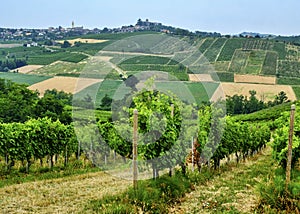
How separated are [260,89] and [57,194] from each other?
7462cm

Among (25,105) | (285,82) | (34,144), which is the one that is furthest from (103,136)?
(285,82)

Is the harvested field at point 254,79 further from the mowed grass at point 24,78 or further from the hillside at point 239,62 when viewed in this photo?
the mowed grass at point 24,78

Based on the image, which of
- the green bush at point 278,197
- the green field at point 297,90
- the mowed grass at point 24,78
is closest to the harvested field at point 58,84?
the mowed grass at point 24,78

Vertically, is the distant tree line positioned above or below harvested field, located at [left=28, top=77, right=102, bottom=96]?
below

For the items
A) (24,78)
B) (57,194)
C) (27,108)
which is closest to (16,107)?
(27,108)

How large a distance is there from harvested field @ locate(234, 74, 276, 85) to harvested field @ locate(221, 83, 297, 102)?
264 centimetres

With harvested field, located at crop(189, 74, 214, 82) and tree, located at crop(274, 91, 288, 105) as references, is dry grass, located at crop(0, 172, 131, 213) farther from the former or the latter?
tree, located at crop(274, 91, 288, 105)

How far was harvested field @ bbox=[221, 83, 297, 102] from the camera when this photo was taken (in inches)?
2997

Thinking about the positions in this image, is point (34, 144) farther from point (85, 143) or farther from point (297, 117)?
point (297, 117)

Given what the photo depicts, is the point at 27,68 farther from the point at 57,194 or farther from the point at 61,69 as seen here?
the point at 57,194

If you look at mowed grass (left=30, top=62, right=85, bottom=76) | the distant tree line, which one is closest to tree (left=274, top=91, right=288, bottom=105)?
mowed grass (left=30, top=62, right=85, bottom=76)

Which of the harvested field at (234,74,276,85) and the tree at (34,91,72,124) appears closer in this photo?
the tree at (34,91,72,124)

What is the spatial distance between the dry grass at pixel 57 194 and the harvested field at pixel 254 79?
76.4 m

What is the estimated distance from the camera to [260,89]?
80062mm
